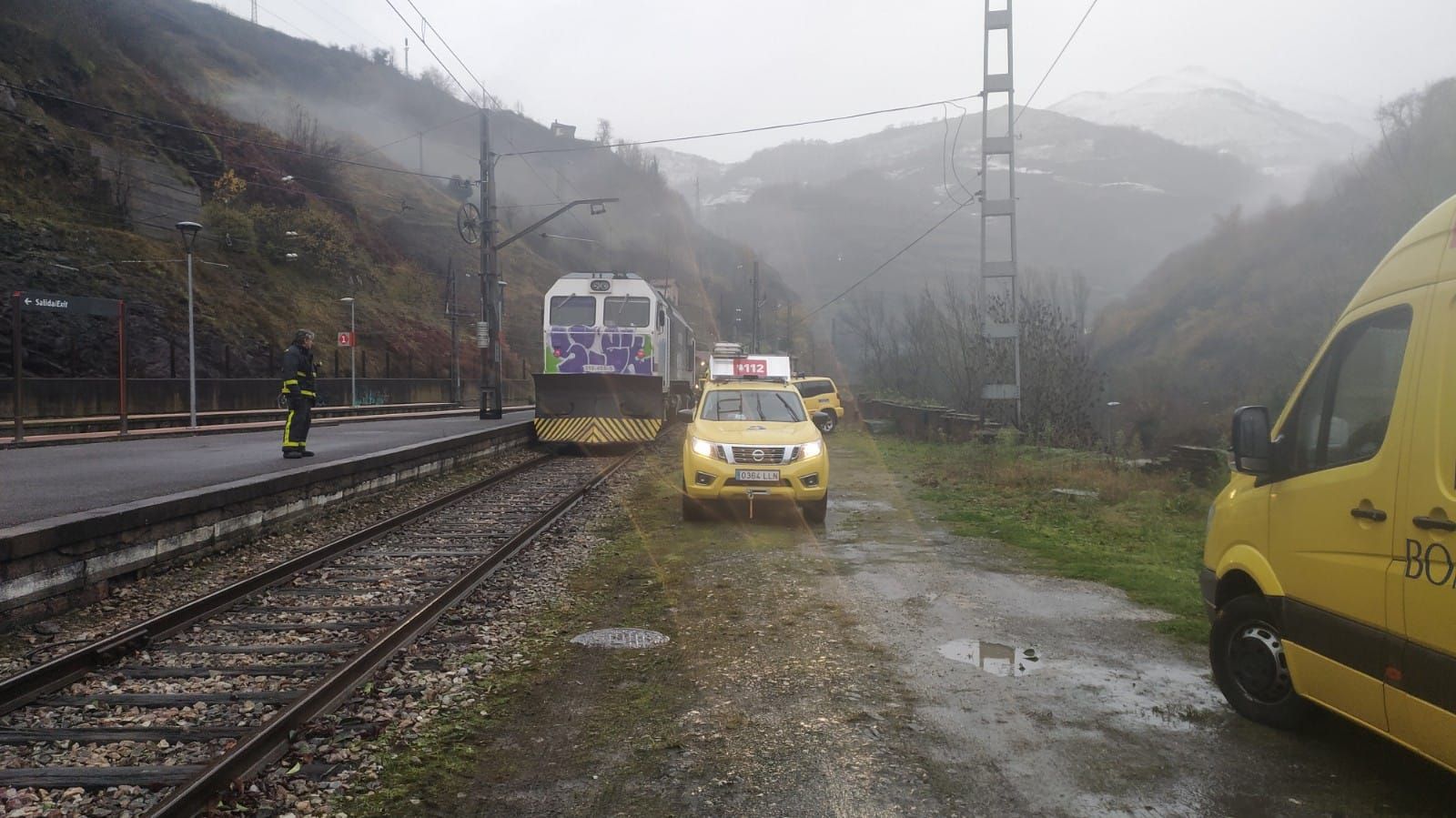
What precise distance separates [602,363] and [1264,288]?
117 ft

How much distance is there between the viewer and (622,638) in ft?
19.3

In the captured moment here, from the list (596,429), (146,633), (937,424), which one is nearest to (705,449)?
(146,633)

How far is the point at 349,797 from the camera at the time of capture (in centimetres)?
354

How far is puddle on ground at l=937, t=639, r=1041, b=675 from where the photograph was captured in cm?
528

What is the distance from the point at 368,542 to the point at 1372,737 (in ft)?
27.3

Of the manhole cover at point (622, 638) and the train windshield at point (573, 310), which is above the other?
the train windshield at point (573, 310)

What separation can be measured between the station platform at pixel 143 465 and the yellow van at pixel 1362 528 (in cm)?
824

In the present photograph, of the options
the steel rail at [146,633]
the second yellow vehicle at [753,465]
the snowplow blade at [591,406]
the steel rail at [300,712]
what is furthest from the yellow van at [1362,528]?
the snowplow blade at [591,406]

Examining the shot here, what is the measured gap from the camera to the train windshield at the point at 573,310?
21.1m

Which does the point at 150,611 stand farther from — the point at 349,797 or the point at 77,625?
the point at 349,797

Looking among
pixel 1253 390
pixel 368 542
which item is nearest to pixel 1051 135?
pixel 1253 390

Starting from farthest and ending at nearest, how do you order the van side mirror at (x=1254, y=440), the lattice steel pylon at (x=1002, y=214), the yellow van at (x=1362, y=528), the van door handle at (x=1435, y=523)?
the lattice steel pylon at (x=1002, y=214), the van side mirror at (x=1254, y=440), the yellow van at (x=1362, y=528), the van door handle at (x=1435, y=523)

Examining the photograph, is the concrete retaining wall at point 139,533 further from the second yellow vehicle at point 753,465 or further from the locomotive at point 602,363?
the locomotive at point 602,363

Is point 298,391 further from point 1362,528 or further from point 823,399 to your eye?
point 823,399
